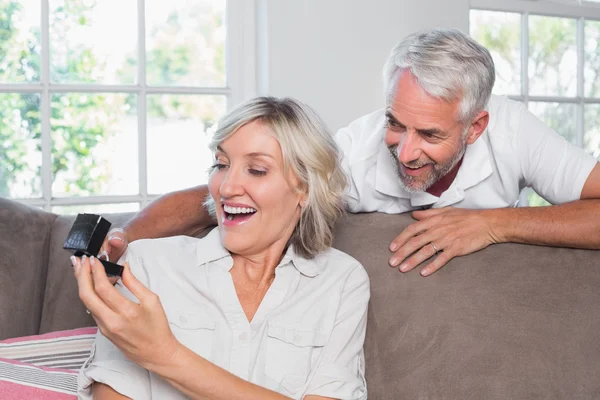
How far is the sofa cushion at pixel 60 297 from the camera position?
6.86 ft

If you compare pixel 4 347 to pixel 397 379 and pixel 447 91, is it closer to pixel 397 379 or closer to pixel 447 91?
pixel 397 379

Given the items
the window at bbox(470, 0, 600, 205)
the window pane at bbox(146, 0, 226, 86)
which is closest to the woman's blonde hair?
the window pane at bbox(146, 0, 226, 86)

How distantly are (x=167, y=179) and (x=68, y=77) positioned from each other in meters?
0.64

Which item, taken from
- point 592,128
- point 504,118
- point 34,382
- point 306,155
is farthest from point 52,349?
point 592,128

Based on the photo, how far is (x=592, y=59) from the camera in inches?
185

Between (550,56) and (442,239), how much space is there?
299 cm

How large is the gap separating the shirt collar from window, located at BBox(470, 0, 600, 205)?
2.83 m

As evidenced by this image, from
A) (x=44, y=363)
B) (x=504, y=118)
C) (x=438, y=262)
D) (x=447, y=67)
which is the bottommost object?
(x=44, y=363)

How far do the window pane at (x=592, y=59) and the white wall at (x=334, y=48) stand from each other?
4.50 feet

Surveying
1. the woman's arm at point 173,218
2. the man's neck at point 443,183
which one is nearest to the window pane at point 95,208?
the woman's arm at point 173,218

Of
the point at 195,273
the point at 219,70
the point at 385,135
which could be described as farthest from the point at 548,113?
the point at 195,273

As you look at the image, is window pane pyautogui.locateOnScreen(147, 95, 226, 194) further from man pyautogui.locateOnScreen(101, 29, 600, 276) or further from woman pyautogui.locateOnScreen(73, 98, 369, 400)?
woman pyautogui.locateOnScreen(73, 98, 369, 400)

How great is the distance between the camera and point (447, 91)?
2.08 meters

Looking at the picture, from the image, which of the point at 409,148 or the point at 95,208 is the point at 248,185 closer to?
the point at 409,148
